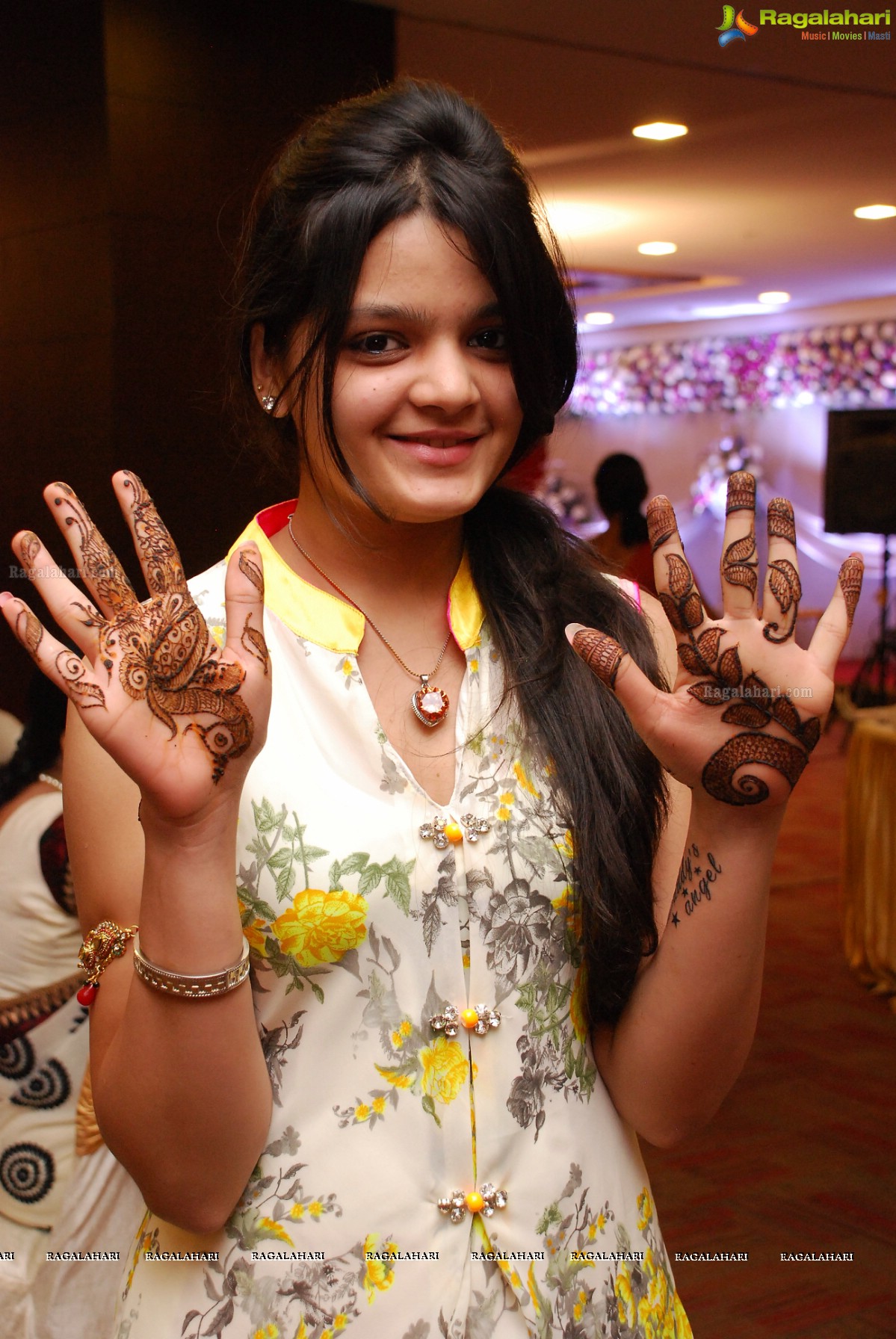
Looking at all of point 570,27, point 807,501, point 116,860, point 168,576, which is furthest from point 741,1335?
point 807,501

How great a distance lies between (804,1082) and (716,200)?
424cm

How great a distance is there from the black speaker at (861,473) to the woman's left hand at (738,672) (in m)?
6.54

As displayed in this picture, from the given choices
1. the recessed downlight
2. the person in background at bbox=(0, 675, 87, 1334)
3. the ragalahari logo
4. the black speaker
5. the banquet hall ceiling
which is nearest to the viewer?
the person in background at bbox=(0, 675, 87, 1334)

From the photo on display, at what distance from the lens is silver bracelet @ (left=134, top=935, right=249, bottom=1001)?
2.79ft

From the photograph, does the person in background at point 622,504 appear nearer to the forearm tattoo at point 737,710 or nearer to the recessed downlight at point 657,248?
the recessed downlight at point 657,248

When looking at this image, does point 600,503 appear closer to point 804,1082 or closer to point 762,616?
point 804,1082

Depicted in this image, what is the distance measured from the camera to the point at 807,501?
39.1 ft

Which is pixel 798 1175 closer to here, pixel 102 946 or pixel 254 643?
pixel 102 946

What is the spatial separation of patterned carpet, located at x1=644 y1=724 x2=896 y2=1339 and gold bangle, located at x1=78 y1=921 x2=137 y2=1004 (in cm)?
199

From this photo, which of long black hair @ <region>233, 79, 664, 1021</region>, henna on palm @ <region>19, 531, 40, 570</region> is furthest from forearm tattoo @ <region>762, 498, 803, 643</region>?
henna on palm @ <region>19, 531, 40, 570</region>

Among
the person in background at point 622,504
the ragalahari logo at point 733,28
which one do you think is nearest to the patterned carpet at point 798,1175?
the person in background at point 622,504

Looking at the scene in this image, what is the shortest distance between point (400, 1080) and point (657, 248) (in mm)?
7291

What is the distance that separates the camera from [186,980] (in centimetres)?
85

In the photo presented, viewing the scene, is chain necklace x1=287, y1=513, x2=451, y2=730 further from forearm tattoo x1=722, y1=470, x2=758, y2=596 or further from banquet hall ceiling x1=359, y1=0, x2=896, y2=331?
banquet hall ceiling x1=359, y1=0, x2=896, y2=331
